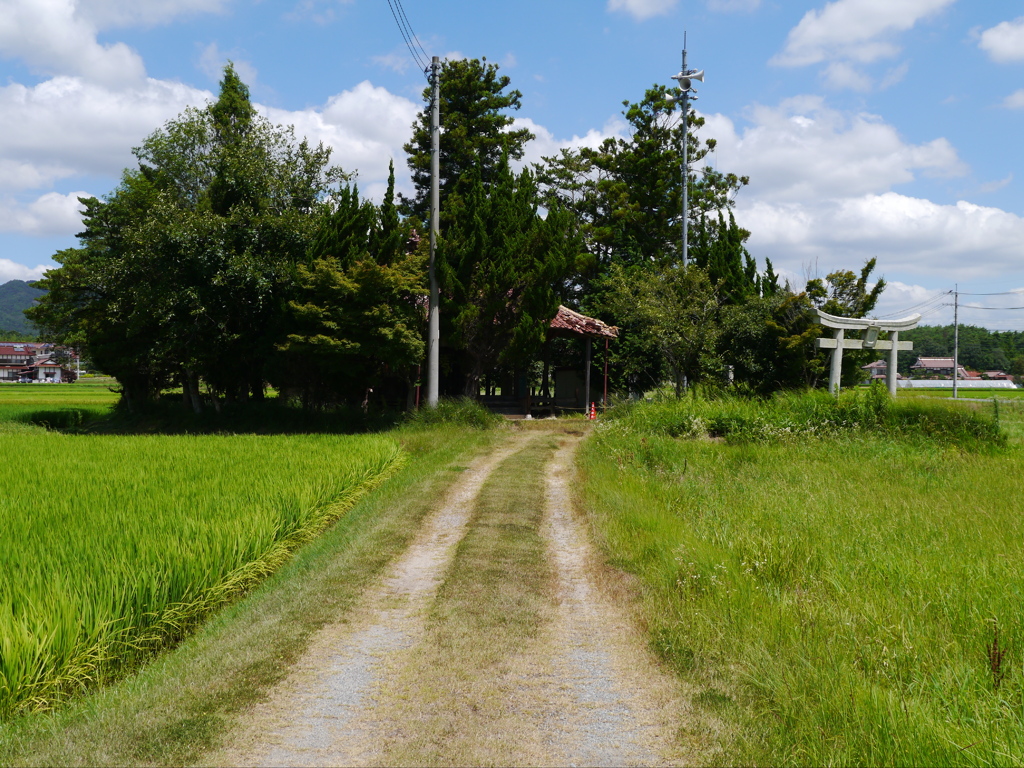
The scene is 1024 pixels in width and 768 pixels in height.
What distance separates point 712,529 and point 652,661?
2932mm

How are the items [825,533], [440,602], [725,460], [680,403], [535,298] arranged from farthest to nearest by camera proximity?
[535,298], [680,403], [725,460], [825,533], [440,602]

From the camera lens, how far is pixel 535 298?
20672mm

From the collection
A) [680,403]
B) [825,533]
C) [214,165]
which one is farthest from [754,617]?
[214,165]

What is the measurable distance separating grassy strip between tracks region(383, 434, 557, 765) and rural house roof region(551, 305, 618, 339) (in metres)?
14.8

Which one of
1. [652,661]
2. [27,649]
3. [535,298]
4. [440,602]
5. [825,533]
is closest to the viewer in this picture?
[27,649]

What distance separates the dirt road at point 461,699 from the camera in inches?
140

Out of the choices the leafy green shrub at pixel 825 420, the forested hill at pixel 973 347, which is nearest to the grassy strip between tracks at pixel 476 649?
the leafy green shrub at pixel 825 420

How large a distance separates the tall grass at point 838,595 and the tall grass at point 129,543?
3.54 m

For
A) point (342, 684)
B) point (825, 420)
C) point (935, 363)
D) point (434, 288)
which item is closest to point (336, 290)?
point (434, 288)

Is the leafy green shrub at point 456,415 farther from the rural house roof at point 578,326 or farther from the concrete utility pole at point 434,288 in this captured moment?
the rural house roof at point 578,326

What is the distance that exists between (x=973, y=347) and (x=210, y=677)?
428 feet

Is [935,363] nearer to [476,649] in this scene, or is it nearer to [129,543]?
[476,649]

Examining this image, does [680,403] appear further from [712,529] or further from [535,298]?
[712,529]

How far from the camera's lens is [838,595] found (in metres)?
5.31
